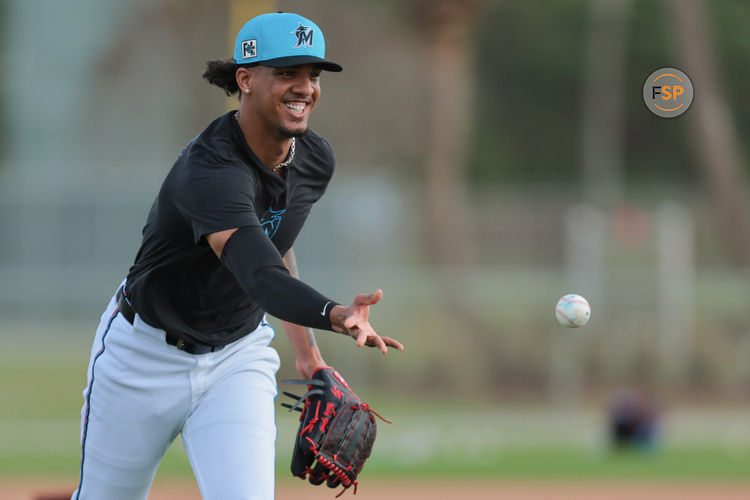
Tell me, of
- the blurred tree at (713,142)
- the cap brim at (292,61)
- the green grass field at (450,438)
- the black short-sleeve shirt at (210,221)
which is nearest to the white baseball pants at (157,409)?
the black short-sleeve shirt at (210,221)

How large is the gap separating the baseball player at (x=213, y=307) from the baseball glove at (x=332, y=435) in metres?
0.22

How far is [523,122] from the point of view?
1458 inches

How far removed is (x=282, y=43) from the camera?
438cm

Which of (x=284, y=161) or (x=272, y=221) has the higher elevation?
(x=284, y=161)

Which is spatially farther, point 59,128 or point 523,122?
point 523,122

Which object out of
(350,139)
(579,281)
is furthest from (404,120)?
(579,281)

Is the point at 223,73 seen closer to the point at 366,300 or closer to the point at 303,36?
the point at 303,36

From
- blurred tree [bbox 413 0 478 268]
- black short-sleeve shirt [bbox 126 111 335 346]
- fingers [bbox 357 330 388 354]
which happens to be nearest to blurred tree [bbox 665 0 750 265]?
blurred tree [bbox 413 0 478 268]

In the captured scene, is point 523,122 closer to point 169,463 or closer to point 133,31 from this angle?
point 133,31

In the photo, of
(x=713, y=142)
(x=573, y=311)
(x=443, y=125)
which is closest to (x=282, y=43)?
(x=573, y=311)

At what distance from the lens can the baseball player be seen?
14.2 feet

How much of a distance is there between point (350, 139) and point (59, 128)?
6.77 m

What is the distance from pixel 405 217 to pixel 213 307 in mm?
15251

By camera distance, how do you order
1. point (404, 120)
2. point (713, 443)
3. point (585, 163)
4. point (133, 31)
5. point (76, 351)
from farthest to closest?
point (585, 163)
point (133, 31)
point (404, 120)
point (76, 351)
point (713, 443)
